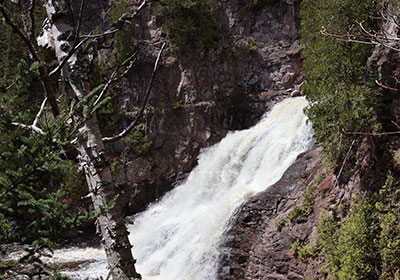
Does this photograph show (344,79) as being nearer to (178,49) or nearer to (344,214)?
(344,214)

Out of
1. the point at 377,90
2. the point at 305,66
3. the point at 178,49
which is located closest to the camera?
the point at 377,90

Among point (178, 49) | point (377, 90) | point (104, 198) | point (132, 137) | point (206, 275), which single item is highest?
point (178, 49)

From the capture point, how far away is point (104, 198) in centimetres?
263

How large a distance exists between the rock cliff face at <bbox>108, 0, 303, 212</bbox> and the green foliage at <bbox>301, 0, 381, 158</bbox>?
9488 mm

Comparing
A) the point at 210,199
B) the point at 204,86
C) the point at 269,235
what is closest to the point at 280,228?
the point at 269,235

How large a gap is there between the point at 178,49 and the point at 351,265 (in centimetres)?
1381

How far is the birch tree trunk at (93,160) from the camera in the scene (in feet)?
8.61

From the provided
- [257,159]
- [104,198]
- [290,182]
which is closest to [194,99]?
[257,159]

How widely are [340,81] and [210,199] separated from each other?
6.83 meters

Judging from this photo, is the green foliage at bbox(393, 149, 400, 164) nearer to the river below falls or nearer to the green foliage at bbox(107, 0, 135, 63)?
the river below falls

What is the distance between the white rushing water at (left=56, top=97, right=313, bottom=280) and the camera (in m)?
8.70

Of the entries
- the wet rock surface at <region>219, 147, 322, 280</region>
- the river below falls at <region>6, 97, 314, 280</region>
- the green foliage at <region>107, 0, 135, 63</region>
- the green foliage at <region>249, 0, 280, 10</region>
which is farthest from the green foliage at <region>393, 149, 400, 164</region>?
the green foliage at <region>249, 0, 280, 10</region>

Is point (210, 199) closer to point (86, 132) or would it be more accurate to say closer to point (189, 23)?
point (189, 23)

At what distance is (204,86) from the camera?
57.1ft
